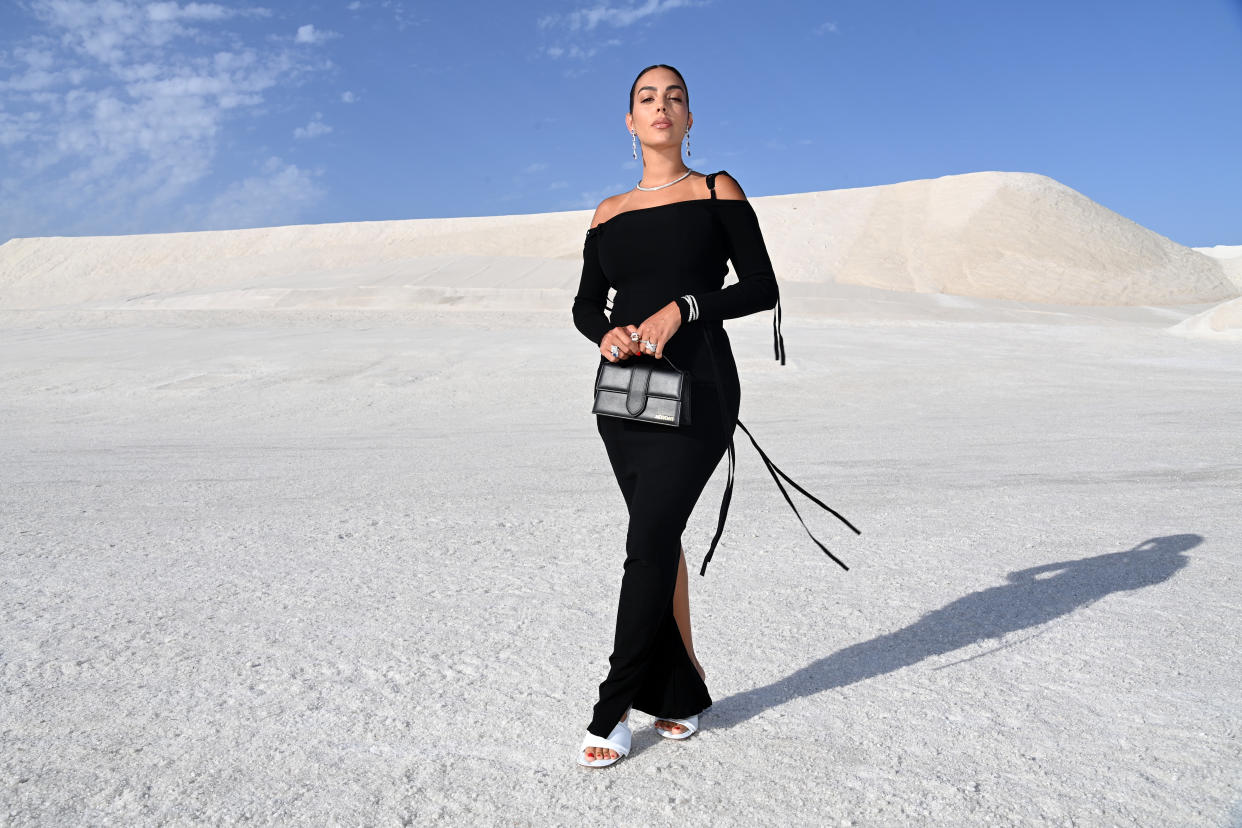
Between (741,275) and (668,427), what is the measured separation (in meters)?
0.53

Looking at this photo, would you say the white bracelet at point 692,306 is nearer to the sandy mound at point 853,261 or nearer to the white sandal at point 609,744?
the white sandal at point 609,744

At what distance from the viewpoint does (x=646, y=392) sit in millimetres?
2930

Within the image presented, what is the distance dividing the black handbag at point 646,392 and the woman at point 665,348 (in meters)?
0.05

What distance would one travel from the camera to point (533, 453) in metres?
9.59

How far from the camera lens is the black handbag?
289cm

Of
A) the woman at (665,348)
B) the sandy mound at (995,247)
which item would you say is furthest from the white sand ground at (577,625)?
the sandy mound at (995,247)

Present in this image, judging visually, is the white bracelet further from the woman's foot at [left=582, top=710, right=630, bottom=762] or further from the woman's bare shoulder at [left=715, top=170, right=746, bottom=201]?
the woman's foot at [left=582, top=710, right=630, bottom=762]

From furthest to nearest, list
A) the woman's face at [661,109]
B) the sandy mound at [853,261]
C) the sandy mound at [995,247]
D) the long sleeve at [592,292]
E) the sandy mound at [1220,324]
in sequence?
the sandy mound at [995,247] → the sandy mound at [853,261] → the sandy mound at [1220,324] → the long sleeve at [592,292] → the woman's face at [661,109]

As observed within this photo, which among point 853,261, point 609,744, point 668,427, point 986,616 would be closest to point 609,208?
point 668,427

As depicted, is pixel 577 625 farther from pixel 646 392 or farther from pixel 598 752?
pixel 646 392

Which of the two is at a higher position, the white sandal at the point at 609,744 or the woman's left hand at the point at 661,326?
the woman's left hand at the point at 661,326

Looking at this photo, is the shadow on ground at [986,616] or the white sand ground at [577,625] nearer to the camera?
the white sand ground at [577,625]

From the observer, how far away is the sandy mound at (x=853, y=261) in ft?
136

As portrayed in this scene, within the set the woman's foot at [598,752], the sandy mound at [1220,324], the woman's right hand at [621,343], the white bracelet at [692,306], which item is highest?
the white bracelet at [692,306]
